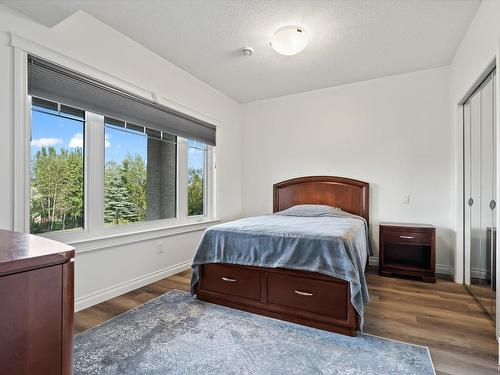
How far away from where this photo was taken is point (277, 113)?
4.50m

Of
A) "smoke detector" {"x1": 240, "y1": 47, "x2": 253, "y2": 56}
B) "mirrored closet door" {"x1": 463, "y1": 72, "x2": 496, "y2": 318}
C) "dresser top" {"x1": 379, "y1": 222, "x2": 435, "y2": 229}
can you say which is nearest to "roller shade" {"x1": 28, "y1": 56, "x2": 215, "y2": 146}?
"smoke detector" {"x1": 240, "y1": 47, "x2": 253, "y2": 56}

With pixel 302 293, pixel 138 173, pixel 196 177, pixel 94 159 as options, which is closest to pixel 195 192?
pixel 196 177

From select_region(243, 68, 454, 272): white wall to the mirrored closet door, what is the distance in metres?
0.48

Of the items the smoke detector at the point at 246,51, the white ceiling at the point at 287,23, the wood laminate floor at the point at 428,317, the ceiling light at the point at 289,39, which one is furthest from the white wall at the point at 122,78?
the ceiling light at the point at 289,39

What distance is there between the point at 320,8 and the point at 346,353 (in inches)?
103

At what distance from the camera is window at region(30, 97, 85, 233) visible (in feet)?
7.18

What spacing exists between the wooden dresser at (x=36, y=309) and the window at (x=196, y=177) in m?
3.13

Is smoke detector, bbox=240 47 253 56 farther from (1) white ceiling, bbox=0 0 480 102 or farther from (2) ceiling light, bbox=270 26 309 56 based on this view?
(2) ceiling light, bbox=270 26 309 56

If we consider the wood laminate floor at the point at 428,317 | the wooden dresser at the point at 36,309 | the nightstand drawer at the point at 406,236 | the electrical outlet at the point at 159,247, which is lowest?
the wood laminate floor at the point at 428,317

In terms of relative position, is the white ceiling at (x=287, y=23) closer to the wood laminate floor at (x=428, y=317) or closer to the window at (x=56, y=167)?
the window at (x=56, y=167)

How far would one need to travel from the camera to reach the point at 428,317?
223 cm

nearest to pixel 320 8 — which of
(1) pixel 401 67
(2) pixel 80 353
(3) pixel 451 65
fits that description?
(1) pixel 401 67

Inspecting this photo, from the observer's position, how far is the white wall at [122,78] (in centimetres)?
193

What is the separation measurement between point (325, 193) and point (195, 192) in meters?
1.89
